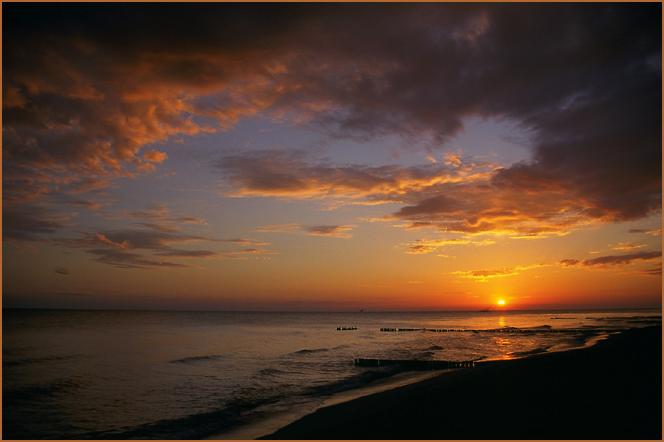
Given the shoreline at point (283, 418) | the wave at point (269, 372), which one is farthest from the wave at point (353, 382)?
the wave at point (269, 372)

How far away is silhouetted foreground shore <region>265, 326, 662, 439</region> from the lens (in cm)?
1116

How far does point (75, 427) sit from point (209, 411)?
548cm

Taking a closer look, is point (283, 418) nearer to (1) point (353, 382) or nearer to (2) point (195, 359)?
(1) point (353, 382)

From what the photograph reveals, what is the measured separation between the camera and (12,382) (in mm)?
28547

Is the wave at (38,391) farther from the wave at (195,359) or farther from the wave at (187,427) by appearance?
the wave at (195,359)

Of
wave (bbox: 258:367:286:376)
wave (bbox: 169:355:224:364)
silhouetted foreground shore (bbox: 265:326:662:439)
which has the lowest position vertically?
wave (bbox: 169:355:224:364)

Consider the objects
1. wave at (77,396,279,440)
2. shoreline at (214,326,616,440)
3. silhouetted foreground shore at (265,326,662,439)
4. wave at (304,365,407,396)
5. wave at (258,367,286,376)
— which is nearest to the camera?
silhouetted foreground shore at (265,326,662,439)

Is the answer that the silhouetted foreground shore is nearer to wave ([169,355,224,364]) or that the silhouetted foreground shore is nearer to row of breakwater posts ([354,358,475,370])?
row of breakwater posts ([354,358,475,370])

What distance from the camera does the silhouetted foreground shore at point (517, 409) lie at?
440 inches

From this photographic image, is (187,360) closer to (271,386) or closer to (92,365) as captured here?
(92,365)

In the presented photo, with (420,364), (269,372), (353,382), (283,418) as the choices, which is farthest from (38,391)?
(420,364)

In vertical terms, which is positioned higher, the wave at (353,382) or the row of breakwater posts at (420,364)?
the wave at (353,382)

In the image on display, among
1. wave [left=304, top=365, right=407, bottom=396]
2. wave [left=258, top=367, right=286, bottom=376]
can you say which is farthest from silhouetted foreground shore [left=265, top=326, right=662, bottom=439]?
wave [left=258, top=367, right=286, bottom=376]

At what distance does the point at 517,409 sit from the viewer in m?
13.2
